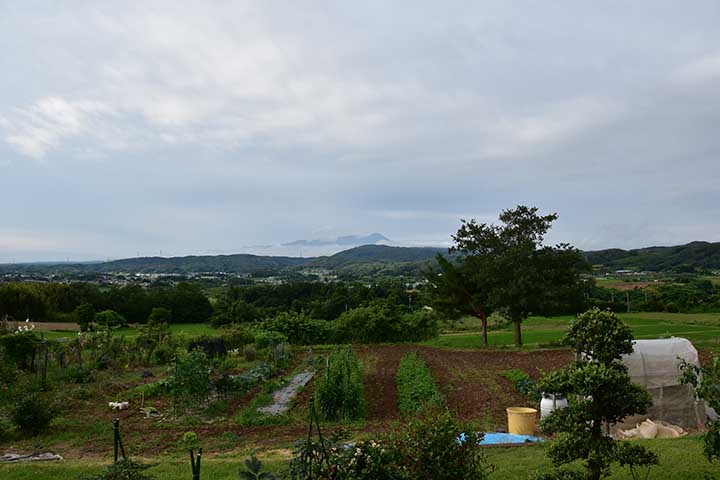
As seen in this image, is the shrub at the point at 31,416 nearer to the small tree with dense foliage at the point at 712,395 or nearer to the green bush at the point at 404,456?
the green bush at the point at 404,456

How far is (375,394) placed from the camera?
42.7 ft

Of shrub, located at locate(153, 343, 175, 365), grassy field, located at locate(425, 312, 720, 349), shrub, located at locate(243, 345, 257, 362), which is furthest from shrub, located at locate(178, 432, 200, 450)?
grassy field, located at locate(425, 312, 720, 349)

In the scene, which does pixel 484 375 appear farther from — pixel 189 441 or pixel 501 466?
pixel 189 441

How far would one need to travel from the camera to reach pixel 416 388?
44.1 ft

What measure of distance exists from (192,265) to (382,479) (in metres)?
195

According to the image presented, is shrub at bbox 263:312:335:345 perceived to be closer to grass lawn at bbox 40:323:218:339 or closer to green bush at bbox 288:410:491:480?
grass lawn at bbox 40:323:218:339

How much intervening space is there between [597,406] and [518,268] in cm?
1603

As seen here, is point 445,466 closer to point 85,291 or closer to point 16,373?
point 16,373

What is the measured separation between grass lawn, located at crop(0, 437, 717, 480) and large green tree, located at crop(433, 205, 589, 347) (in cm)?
1261

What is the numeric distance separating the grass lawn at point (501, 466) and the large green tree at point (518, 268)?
41.4ft

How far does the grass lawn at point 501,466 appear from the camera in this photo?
19.7 feet

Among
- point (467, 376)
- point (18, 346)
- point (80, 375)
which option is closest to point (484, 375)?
point (467, 376)

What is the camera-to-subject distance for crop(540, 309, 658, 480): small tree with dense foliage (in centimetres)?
465

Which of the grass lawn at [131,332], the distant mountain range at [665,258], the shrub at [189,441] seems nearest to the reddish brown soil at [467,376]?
the shrub at [189,441]
